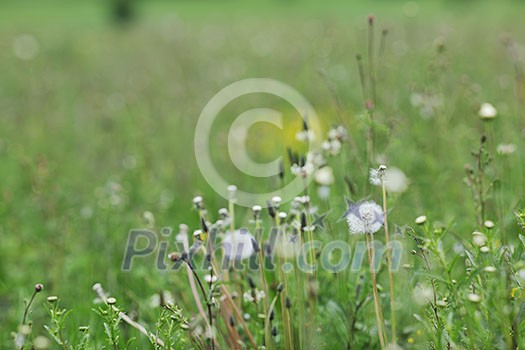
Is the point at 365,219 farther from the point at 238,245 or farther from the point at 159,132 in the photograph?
the point at 159,132

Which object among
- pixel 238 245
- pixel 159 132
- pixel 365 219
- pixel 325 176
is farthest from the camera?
pixel 159 132

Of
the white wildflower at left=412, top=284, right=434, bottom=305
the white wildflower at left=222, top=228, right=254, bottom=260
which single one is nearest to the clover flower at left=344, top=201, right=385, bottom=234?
the white wildflower at left=412, top=284, right=434, bottom=305

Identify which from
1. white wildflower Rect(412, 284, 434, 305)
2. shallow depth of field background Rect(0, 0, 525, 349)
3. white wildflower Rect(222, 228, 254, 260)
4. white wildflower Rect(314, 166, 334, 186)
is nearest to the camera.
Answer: white wildflower Rect(412, 284, 434, 305)

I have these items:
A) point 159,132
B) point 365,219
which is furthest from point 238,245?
point 159,132

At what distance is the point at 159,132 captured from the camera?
3.62 m

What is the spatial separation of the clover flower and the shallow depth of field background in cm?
17

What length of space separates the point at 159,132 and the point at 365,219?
256 cm

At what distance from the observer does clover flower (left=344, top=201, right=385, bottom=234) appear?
123cm

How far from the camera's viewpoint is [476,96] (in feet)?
9.50

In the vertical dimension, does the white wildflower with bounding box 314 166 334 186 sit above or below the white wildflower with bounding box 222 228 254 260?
above

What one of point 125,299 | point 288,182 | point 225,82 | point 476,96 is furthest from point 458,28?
point 125,299

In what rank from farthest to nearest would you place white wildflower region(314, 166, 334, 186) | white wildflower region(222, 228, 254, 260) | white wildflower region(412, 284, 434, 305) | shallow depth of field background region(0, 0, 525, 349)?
shallow depth of field background region(0, 0, 525, 349), white wildflower region(314, 166, 334, 186), white wildflower region(222, 228, 254, 260), white wildflower region(412, 284, 434, 305)

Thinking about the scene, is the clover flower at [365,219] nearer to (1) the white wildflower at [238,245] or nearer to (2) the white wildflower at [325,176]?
(1) the white wildflower at [238,245]

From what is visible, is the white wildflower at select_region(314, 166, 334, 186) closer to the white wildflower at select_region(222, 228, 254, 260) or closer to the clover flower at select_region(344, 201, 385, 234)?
the white wildflower at select_region(222, 228, 254, 260)
